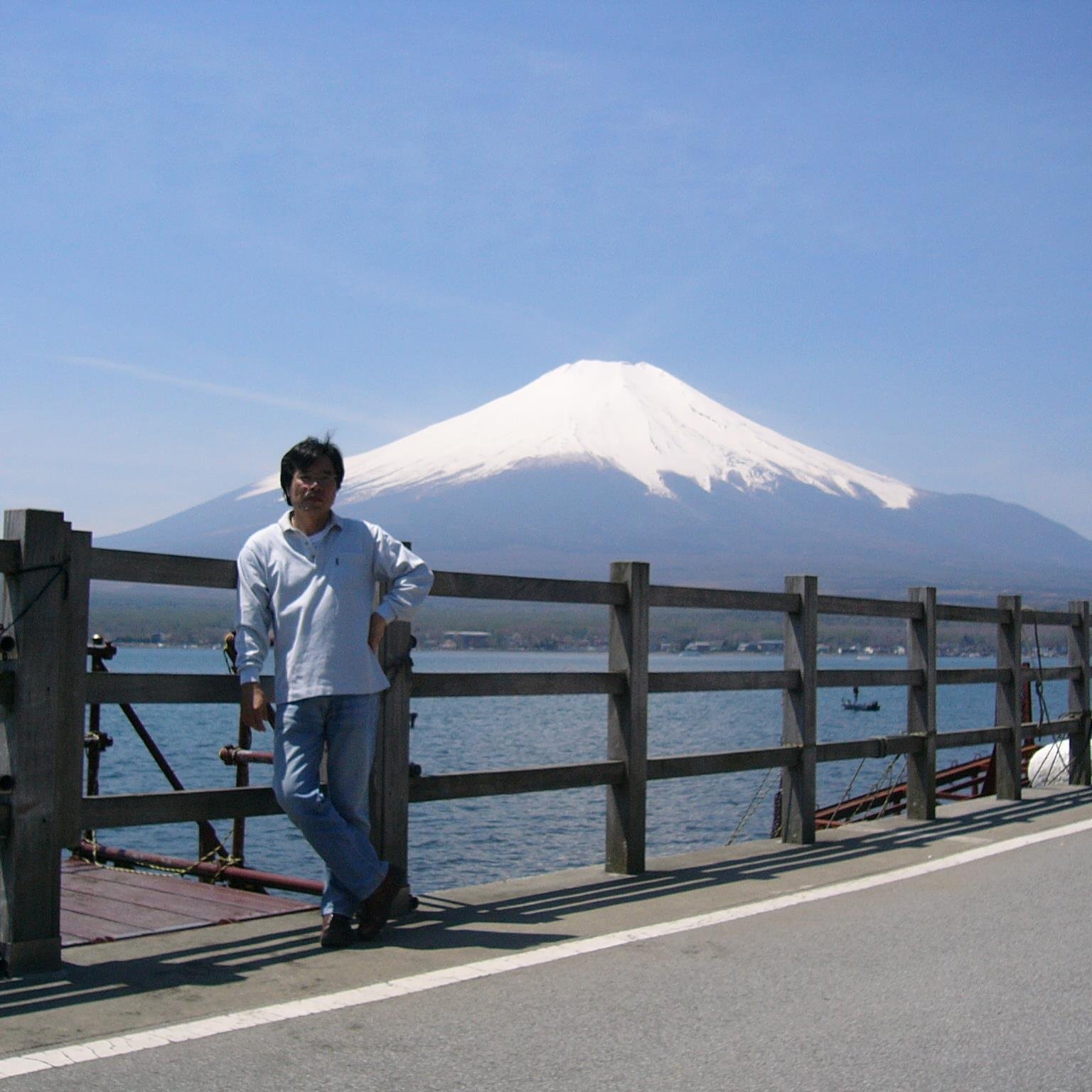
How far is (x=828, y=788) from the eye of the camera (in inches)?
1353

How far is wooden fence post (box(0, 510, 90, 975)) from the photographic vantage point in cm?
473

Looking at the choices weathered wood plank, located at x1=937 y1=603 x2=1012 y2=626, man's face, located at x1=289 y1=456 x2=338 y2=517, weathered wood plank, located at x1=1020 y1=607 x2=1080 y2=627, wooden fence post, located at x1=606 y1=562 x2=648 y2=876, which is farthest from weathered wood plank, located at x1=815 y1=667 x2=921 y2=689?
man's face, located at x1=289 y1=456 x2=338 y2=517

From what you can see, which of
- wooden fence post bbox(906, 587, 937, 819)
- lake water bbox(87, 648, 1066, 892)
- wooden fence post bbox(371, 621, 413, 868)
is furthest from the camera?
lake water bbox(87, 648, 1066, 892)

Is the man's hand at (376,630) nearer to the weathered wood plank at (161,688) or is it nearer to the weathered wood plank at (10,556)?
the weathered wood plank at (161,688)

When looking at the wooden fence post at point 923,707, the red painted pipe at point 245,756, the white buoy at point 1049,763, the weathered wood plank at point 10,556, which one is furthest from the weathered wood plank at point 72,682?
the white buoy at point 1049,763

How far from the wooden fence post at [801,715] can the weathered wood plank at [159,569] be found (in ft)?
12.8

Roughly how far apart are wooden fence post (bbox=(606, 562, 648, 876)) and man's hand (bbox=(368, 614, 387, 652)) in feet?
6.25

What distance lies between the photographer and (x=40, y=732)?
4.81 metres

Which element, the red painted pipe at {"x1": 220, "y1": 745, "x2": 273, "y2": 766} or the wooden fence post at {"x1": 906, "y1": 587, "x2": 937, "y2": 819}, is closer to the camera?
the red painted pipe at {"x1": 220, "y1": 745, "x2": 273, "y2": 766}

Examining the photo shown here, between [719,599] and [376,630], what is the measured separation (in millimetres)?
2793

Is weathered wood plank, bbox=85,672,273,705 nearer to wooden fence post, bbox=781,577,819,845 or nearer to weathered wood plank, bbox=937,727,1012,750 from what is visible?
wooden fence post, bbox=781,577,819,845

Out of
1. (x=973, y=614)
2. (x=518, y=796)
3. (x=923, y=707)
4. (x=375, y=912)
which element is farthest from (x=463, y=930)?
(x=518, y=796)

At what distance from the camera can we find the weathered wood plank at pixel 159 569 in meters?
5.14

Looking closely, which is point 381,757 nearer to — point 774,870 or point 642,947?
point 642,947
